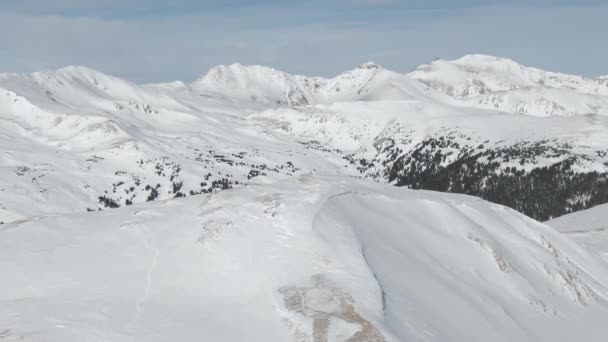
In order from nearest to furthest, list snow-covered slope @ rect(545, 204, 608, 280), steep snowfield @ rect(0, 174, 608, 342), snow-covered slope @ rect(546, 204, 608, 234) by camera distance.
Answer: steep snowfield @ rect(0, 174, 608, 342) < snow-covered slope @ rect(545, 204, 608, 280) < snow-covered slope @ rect(546, 204, 608, 234)

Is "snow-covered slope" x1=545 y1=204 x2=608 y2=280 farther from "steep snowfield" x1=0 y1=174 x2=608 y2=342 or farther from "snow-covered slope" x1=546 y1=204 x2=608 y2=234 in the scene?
"steep snowfield" x1=0 y1=174 x2=608 y2=342

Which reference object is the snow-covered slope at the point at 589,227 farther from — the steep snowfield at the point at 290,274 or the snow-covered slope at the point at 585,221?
the steep snowfield at the point at 290,274

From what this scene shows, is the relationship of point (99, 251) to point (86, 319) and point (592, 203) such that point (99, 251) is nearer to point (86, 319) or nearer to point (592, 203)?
point (86, 319)

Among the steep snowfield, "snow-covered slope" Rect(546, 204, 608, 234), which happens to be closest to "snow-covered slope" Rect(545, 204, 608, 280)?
"snow-covered slope" Rect(546, 204, 608, 234)

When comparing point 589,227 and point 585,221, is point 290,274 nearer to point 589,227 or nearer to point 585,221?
point 589,227

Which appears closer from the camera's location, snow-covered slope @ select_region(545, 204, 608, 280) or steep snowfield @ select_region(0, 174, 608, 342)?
steep snowfield @ select_region(0, 174, 608, 342)

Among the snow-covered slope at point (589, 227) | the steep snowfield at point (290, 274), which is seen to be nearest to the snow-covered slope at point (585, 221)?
the snow-covered slope at point (589, 227)

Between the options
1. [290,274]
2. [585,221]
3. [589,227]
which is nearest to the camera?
[290,274]

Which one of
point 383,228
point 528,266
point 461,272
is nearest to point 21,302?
point 383,228

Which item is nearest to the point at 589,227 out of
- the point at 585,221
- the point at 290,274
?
the point at 585,221

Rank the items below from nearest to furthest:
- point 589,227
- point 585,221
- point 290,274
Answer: point 290,274 → point 589,227 → point 585,221
